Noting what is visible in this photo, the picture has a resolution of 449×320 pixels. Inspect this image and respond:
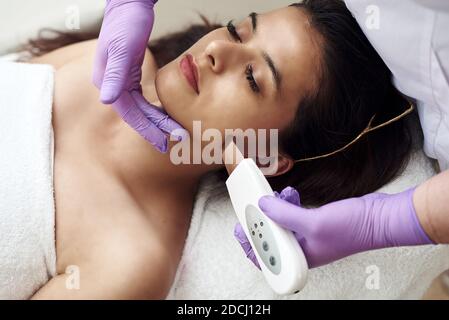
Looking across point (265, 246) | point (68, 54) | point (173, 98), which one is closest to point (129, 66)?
point (173, 98)

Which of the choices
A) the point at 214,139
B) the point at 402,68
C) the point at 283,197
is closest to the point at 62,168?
the point at 214,139

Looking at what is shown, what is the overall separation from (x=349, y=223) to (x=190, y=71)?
394mm

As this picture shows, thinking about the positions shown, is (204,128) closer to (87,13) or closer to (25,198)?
(25,198)

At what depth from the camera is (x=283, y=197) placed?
3.19ft

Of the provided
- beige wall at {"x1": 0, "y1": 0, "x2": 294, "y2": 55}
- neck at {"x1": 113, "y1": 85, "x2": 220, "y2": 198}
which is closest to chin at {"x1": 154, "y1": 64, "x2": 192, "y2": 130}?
neck at {"x1": 113, "y1": 85, "x2": 220, "y2": 198}

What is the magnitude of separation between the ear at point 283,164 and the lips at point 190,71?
217 millimetres

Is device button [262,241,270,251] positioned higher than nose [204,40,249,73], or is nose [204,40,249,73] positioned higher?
nose [204,40,249,73]

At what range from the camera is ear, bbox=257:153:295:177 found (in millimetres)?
1119

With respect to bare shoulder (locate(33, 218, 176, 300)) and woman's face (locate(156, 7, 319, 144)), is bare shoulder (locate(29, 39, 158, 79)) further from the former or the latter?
bare shoulder (locate(33, 218, 176, 300))

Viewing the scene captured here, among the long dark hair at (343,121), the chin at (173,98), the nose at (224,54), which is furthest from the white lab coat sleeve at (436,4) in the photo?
the chin at (173,98)

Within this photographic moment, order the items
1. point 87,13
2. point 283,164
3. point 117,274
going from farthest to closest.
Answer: point 87,13, point 283,164, point 117,274

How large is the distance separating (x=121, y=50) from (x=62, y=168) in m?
0.26

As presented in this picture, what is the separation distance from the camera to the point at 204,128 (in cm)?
104
